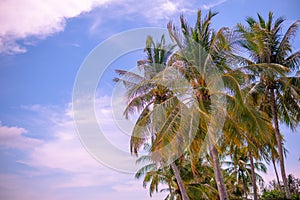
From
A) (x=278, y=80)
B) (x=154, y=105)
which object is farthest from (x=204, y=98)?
(x=278, y=80)

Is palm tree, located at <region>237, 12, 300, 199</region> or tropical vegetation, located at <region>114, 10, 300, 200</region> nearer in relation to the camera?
tropical vegetation, located at <region>114, 10, 300, 200</region>

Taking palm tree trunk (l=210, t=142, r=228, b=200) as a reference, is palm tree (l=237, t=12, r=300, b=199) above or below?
above

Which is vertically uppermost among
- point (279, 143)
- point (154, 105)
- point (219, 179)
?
point (154, 105)

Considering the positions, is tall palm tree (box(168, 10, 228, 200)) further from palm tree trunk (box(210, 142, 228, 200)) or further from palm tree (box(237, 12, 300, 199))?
palm tree (box(237, 12, 300, 199))

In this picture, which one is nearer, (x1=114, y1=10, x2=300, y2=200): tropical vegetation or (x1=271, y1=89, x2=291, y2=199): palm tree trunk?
(x1=114, y1=10, x2=300, y2=200): tropical vegetation

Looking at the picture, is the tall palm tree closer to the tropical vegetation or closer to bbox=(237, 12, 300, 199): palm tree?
the tropical vegetation

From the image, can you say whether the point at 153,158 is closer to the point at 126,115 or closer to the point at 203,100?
the point at 203,100

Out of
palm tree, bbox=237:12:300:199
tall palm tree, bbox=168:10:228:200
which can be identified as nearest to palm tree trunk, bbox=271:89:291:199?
palm tree, bbox=237:12:300:199

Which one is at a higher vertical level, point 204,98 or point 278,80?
point 278,80

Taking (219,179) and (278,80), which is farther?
(278,80)

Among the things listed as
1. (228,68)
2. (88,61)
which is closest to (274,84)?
(228,68)

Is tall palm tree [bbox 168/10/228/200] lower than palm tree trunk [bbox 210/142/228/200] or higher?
higher

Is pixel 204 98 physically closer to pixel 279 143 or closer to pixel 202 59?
pixel 202 59

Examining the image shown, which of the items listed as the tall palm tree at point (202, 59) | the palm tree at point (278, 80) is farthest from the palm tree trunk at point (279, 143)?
the tall palm tree at point (202, 59)
